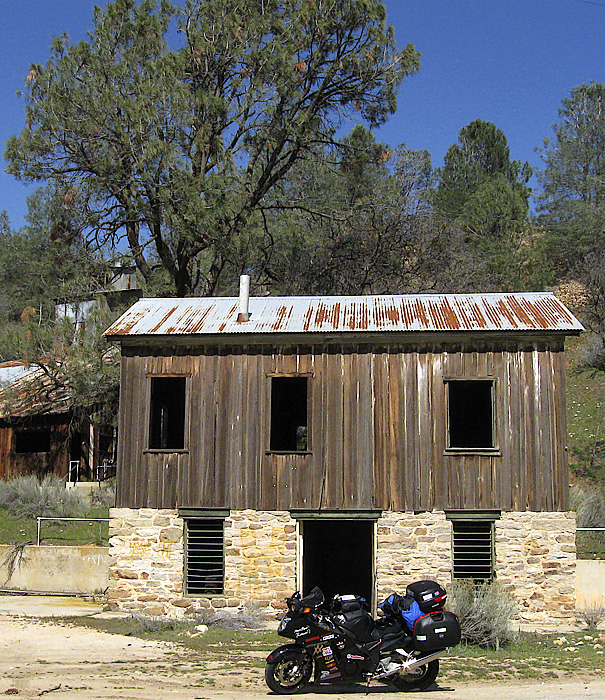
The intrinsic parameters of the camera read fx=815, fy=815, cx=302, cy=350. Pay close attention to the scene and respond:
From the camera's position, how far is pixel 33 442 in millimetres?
28953

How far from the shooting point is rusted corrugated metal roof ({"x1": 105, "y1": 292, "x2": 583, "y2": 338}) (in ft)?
51.3

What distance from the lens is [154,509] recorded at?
16.0 metres

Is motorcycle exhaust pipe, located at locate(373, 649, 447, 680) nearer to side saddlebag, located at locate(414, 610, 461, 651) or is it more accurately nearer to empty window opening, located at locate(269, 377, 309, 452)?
side saddlebag, located at locate(414, 610, 461, 651)

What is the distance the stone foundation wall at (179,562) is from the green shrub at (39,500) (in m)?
7.86

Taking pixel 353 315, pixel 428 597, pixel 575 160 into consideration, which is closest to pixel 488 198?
pixel 575 160

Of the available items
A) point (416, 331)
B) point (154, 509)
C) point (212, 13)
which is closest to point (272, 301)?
point (416, 331)

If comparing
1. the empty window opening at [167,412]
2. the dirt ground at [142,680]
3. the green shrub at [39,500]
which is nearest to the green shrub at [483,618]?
the dirt ground at [142,680]

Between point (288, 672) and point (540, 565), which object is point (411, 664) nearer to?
point (288, 672)

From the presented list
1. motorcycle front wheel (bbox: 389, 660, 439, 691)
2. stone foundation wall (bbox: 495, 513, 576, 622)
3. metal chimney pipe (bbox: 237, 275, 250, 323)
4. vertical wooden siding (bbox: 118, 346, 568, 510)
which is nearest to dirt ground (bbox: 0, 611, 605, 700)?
motorcycle front wheel (bbox: 389, 660, 439, 691)

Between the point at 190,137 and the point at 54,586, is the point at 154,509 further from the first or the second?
the point at 190,137

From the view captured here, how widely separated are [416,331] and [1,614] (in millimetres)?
9630

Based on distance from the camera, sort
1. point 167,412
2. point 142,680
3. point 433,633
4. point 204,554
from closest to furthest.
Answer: point 433,633 → point 142,680 → point 204,554 → point 167,412

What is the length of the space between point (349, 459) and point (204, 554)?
337 cm

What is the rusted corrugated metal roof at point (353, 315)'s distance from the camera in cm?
1565
